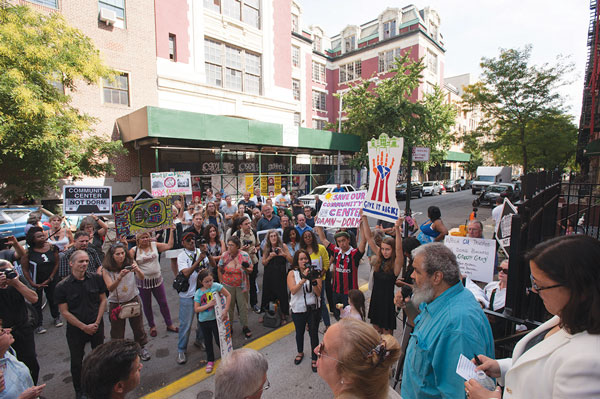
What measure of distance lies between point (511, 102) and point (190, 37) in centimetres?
2028

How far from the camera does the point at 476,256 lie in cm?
429

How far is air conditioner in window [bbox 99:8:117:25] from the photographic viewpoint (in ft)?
46.4

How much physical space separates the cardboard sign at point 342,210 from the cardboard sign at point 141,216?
315cm

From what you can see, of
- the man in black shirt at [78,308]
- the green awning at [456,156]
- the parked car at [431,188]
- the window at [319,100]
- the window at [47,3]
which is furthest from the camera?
the green awning at [456,156]

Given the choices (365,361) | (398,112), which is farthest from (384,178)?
(398,112)

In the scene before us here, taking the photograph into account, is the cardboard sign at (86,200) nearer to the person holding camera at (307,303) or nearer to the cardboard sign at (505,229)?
the person holding camera at (307,303)

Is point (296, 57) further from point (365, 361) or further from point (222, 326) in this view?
point (365, 361)

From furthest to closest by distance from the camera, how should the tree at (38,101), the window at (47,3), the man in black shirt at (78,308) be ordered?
the window at (47,3) → the tree at (38,101) → the man in black shirt at (78,308)

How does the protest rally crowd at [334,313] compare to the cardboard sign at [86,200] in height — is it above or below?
below

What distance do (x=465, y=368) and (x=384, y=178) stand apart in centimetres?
313

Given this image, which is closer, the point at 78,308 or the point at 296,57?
the point at 78,308

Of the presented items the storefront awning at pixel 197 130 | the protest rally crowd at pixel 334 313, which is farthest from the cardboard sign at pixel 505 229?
the storefront awning at pixel 197 130

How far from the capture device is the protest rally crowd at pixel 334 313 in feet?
4.28

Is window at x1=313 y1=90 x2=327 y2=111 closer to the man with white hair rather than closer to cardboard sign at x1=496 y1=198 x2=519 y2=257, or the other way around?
cardboard sign at x1=496 y1=198 x2=519 y2=257
